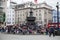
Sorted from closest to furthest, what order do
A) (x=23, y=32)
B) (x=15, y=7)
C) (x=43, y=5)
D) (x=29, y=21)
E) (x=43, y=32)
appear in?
(x=23, y=32), (x=43, y=32), (x=29, y=21), (x=15, y=7), (x=43, y=5)

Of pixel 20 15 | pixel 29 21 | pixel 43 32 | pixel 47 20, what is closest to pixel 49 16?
pixel 47 20

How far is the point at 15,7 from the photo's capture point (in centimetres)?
6881

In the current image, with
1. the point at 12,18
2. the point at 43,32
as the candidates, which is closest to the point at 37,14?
the point at 12,18

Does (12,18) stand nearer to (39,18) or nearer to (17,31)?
(39,18)

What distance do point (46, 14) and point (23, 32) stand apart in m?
49.9

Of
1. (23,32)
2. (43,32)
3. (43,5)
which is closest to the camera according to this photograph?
(23,32)

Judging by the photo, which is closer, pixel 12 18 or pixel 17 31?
pixel 17 31

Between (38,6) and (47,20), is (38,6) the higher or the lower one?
the higher one

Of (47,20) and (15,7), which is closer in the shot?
(15,7)

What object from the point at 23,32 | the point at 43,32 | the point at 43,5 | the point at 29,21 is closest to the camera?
the point at 23,32

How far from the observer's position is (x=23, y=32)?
27.0 metres

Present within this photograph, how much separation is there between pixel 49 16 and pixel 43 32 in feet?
149

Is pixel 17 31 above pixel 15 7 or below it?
below

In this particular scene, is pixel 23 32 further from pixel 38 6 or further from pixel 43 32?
pixel 38 6
